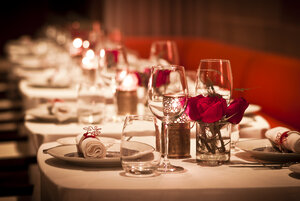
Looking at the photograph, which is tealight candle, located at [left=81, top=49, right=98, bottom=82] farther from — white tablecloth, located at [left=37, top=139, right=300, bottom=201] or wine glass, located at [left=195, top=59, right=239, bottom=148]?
white tablecloth, located at [left=37, top=139, right=300, bottom=201]

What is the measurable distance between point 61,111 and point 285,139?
107 cm

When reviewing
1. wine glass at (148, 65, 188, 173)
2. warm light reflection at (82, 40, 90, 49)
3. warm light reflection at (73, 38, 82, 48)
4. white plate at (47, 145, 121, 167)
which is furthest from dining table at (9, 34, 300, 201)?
warm light reflection at (73, 38, 82, 48)

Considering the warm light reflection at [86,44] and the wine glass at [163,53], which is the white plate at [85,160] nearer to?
the wine glass at [163,53]

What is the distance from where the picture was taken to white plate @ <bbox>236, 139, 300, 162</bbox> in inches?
67.9

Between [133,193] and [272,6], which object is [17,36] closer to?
[272,6]

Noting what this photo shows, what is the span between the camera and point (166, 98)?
1620 mm

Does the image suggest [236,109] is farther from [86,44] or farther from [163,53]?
[86,44]

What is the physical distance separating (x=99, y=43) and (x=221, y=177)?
12.4 feet

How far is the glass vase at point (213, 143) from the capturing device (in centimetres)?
174

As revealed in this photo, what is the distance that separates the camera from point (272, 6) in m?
5.55

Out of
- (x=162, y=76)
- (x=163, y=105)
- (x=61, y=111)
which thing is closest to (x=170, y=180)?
(x=163, y=105)

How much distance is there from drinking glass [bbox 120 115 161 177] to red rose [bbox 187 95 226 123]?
5.7 inches

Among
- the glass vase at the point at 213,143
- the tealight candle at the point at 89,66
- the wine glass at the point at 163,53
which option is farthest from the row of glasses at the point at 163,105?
the tealight candle at the point at 89,66

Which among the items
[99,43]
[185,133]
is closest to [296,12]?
[99,43]
